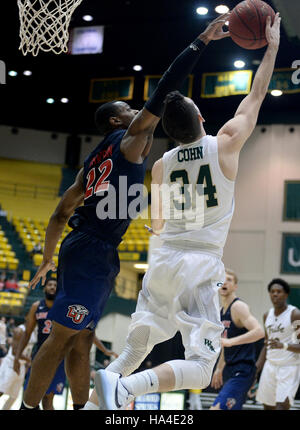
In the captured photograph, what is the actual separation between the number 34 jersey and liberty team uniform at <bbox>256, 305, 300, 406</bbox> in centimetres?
532

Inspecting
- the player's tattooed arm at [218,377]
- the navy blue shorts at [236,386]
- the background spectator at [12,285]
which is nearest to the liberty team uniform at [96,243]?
the navy blue shorts at [236,386]

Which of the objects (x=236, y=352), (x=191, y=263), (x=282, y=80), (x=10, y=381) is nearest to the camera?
(x=191, y=263)

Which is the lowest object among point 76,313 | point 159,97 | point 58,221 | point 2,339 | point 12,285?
point 2,339

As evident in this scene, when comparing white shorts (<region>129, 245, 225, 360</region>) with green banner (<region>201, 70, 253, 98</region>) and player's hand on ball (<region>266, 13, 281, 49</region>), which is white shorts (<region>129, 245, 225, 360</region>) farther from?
green banner (<region>201, 70, 253, 98</region>)

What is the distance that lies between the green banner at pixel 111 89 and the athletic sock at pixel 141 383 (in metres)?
13.3

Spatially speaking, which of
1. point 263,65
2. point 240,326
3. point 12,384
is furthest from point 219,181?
point 12,384

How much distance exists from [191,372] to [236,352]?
12.9 feet

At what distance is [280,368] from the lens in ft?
29.8

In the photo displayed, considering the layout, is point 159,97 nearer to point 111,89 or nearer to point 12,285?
point 12,285

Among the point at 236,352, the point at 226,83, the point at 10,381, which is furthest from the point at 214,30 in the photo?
the point at 226,83

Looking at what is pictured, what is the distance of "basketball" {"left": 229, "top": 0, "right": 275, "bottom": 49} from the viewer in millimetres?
4301

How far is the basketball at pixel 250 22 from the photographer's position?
4.30 meters

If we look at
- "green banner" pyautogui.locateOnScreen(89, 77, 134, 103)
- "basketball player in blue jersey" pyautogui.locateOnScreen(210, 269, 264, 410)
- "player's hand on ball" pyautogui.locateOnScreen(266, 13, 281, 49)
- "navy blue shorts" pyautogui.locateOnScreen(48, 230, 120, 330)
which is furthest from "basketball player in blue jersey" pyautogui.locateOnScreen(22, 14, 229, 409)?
"green banner" pyautogui.locateOnScreen(89, 77, 134, 103)

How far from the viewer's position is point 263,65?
12.7ft
